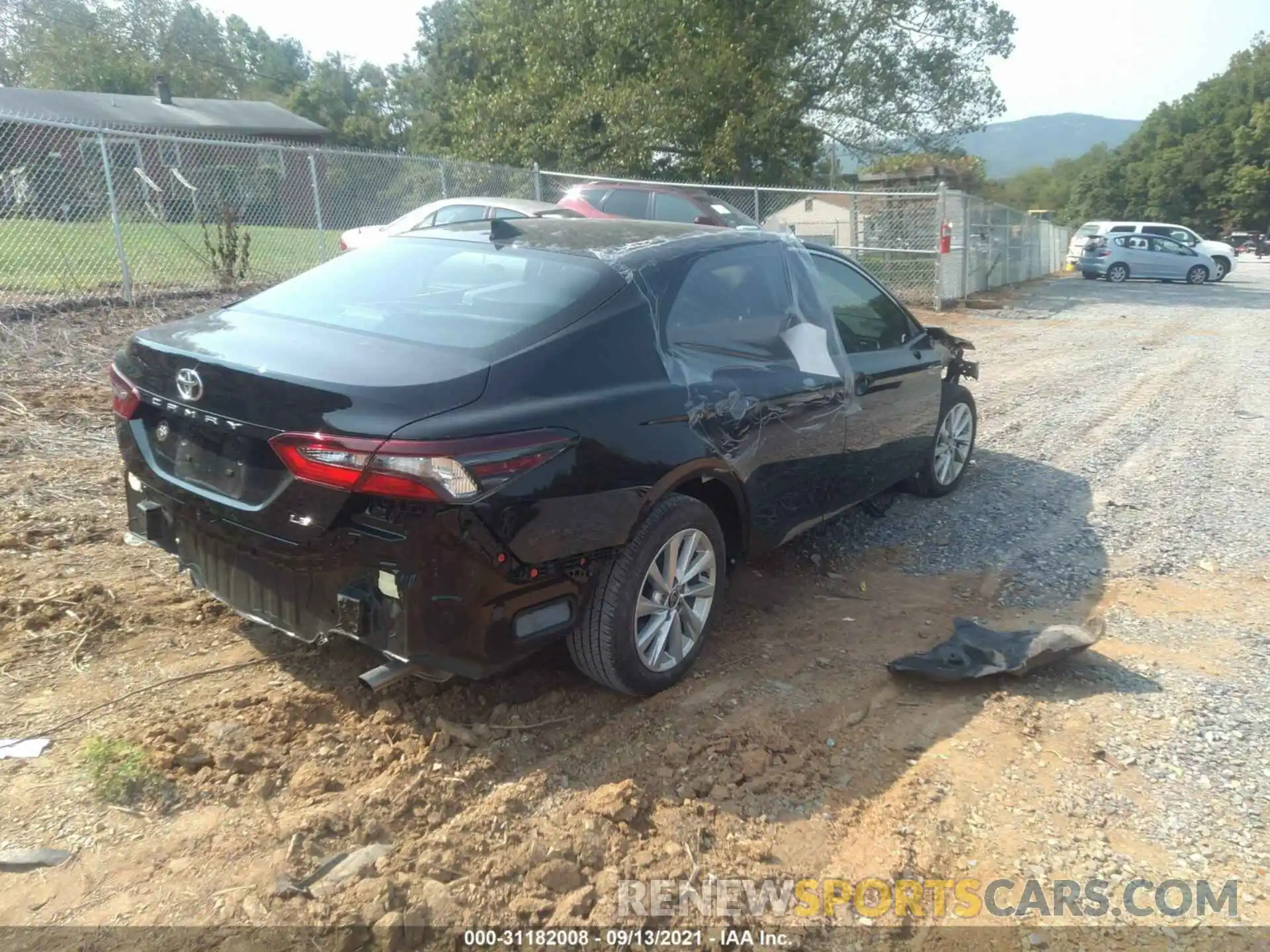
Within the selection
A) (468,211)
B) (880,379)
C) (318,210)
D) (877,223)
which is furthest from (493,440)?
(877,223)

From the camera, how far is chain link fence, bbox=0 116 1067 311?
34.3 feet

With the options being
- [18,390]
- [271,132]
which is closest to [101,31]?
[271,132]

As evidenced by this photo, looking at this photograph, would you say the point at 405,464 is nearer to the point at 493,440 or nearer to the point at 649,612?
the point at 493,440

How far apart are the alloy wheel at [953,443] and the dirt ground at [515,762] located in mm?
1564

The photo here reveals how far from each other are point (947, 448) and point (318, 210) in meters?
9.89

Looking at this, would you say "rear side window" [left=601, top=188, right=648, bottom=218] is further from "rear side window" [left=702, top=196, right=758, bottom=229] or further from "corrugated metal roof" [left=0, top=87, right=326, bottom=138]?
"corrugated metal roof" [left=0, top=87, right=326, bottom=138]

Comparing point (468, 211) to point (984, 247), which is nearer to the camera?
point (468, 211)

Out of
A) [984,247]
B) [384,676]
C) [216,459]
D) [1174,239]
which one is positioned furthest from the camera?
[1174,239]

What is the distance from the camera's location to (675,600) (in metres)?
3.52

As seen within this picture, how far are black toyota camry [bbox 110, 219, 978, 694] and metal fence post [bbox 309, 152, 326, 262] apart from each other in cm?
894

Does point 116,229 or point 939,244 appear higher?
point 116,229

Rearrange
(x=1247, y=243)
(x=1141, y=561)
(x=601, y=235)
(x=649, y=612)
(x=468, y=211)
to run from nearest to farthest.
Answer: (x=649, y=612)
(x=601, y=235)
(x=1141, y=561)
(x=468, y=211)
(x=1247, y=243)

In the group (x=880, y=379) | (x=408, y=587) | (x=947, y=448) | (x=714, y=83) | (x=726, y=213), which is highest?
(x=714, y=83)

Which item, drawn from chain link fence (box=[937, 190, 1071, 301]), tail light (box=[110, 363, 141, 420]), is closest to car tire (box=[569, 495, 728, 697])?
tail light (box=[110, 363, 141, 420])
